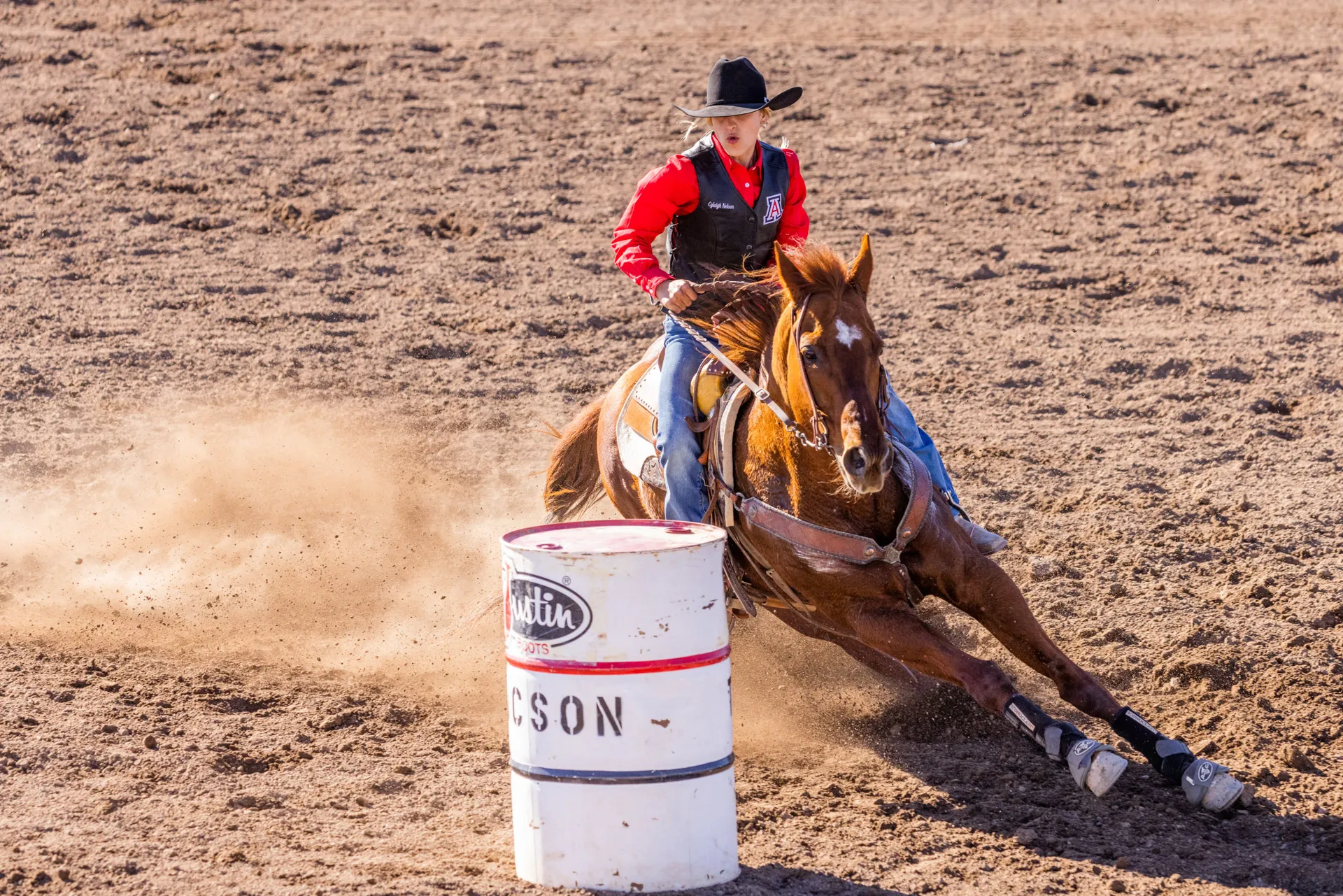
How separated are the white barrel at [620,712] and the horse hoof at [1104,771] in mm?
1315

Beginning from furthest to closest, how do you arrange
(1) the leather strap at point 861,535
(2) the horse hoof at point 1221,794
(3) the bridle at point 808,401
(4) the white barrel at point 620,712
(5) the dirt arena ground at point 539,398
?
(1) the leather strap at point 861,535 → (5) the dirt arena ground at point 539,398 → (2) the horse hoof at point 1221,794 → (3) the bridle at point 808,401 → (4) the white barrel at point 620,712

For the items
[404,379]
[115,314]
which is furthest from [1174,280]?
[115,314]

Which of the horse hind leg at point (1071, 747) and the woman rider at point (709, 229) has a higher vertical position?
the woman rider at point (709, 229)

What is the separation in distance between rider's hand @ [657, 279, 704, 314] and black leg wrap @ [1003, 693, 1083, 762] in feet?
6.00

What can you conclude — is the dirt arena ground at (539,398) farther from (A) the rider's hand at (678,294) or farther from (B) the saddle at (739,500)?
(A) the rider's hand at (678,294)

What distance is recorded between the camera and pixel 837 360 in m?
4.80

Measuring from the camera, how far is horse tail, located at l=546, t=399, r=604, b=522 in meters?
7.16

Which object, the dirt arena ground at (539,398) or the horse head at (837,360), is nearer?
the horse head at (837,360)

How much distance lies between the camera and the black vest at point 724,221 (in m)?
6.01

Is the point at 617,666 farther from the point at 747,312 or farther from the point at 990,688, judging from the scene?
the point at 747,312

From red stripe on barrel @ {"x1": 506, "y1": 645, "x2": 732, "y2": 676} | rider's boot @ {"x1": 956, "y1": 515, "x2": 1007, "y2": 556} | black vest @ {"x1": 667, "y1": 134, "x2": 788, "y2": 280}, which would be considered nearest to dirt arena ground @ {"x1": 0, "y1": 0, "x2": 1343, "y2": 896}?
red stripe on barrel @ {"x1": 506, "y1": 645, "x2": 732, "y2": 676}

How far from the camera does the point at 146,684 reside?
6.48 metres

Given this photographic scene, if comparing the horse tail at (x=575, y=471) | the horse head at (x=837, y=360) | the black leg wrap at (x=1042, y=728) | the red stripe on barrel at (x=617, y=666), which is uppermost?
the horse head at (x=837, y=360)

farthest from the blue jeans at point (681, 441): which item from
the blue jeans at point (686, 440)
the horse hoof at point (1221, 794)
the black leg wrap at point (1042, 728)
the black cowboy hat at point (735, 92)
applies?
the horse hoof at point (1221, 794)
